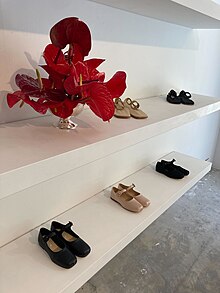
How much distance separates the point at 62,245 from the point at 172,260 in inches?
34.6

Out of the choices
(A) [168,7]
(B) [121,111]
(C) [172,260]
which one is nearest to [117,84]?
(B) [121,111]

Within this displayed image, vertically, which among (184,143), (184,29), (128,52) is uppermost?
(184,29)

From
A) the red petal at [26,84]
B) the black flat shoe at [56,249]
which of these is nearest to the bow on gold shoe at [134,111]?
the red petal at [26,84]

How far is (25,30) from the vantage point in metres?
0.74

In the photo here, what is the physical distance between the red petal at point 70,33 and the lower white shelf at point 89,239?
0.62 meters

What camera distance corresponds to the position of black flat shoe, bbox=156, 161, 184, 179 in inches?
51.1

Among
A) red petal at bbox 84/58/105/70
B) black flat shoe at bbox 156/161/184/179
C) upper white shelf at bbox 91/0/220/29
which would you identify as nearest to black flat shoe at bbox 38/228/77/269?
red petal at bbox 84/58/105/70

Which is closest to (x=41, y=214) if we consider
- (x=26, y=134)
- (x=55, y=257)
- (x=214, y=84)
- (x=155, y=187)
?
(x=55, y=257)

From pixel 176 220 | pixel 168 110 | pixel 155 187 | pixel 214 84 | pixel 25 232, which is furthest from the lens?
pixel 214 84

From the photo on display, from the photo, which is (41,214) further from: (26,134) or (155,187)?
(155,187)

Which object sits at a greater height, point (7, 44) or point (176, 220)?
point (7, 44)

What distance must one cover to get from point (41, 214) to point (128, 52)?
0.75m

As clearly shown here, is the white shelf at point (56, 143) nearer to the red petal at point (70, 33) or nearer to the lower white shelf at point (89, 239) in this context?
the red petal at point (70, 33)

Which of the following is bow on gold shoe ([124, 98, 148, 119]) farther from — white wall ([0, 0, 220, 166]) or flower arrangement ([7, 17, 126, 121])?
flower arrangement ([7, 17, 126, 121])
